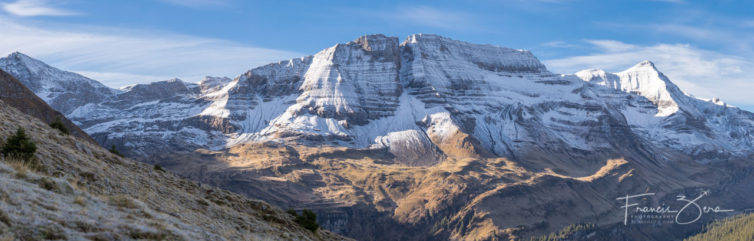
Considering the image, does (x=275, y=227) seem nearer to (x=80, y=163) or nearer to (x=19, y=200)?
(x=80, y=163)

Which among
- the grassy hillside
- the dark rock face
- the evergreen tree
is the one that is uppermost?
the dark rock face

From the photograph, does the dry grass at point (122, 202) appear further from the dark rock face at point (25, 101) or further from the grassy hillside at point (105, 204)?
the dark rock face at point (25, 101)

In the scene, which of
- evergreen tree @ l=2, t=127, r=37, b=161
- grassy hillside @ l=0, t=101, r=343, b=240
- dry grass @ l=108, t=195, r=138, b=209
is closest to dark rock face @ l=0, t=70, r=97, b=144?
grassy hillside @ l=0, t=101, r=343, b=240

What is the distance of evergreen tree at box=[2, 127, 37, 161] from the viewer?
3344 centimetres

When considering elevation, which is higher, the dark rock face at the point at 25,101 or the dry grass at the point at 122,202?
the dark rock face at the point at 25,101

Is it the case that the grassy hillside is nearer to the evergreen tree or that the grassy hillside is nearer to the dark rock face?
the evergreen tree

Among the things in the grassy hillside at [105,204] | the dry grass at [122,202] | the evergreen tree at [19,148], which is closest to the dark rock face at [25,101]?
the grassy hillside at [105,204]

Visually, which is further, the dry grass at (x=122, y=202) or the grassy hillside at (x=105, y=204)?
the dry grass at (x=122, y=202)

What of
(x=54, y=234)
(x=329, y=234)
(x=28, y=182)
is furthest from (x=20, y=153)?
(x=329, y=234)

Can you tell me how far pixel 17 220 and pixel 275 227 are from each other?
80.8 feet

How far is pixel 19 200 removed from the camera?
22.7 metres

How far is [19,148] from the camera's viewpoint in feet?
111

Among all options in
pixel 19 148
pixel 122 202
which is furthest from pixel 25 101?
pixel 122 202

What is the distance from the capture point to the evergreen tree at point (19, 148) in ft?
110
